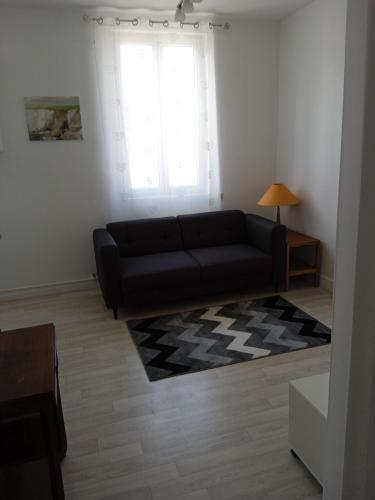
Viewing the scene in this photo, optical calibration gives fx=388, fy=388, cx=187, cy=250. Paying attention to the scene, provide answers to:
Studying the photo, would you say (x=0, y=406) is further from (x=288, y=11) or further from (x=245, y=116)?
(x=288, y=11)

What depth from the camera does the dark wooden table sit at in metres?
→ 1.29

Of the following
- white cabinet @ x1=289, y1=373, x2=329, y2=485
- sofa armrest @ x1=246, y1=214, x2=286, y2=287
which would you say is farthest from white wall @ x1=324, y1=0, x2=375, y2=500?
sofa armrest @ x1=246, y1=214, x2=286, y2=287

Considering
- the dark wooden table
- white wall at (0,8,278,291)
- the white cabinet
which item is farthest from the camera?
white wall at (0,8,278,291)

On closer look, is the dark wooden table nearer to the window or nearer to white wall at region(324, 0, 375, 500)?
white wall at region(324, 0, 375, 500)

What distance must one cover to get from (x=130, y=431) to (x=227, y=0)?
3.50 m

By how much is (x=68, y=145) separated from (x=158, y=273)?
1.58 meters

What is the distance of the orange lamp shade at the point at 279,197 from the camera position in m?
3.90

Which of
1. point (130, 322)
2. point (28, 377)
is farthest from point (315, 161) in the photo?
point (28, 377)

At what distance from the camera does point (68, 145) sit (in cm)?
375

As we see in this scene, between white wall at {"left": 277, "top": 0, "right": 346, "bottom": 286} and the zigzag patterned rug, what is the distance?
0.85 metres

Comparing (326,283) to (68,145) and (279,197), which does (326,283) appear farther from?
(68,145)

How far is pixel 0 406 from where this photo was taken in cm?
124

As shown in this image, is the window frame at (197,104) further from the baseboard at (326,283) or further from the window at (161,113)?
the baseboard at (326,283)

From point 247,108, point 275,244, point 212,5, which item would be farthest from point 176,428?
point 212,5
